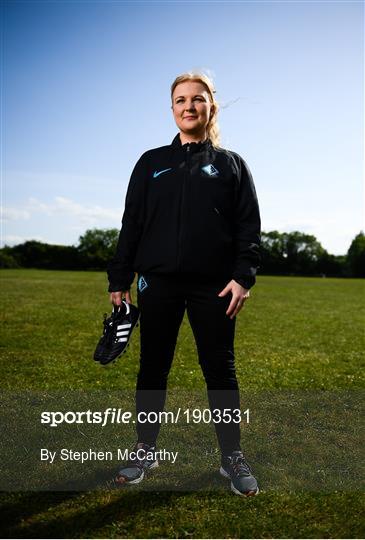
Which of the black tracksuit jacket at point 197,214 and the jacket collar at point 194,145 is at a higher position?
the jacket collar at point 194,145

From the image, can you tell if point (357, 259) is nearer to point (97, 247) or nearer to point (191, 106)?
point (97, 247)

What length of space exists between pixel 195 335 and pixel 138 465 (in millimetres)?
1028

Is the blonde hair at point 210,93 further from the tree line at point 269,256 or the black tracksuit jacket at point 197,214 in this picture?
the tree line at point 269,256

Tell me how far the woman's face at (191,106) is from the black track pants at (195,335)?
41.5 inches

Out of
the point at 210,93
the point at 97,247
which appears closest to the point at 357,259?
the point at 97,247

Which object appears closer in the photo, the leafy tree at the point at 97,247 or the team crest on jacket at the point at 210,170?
the team crest on jacket at the point at 210,170

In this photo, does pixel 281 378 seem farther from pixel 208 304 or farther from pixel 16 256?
pixel 16 256

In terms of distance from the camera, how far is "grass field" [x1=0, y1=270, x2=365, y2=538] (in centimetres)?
288

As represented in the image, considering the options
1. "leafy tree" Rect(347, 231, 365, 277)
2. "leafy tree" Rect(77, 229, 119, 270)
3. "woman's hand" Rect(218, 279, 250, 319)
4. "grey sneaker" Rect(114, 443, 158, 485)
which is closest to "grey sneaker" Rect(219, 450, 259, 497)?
"grey sneaker" Rect(114, 443, 158, 485)

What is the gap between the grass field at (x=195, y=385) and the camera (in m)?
2.88

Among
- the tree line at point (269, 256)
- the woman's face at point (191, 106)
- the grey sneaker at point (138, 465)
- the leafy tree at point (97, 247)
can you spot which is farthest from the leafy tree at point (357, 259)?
the woman's face at point (191, 106)

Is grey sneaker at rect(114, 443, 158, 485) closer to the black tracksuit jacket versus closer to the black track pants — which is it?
the black track pants

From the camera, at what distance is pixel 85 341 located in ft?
31.0

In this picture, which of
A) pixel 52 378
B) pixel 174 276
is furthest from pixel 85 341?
pixel 174 276
